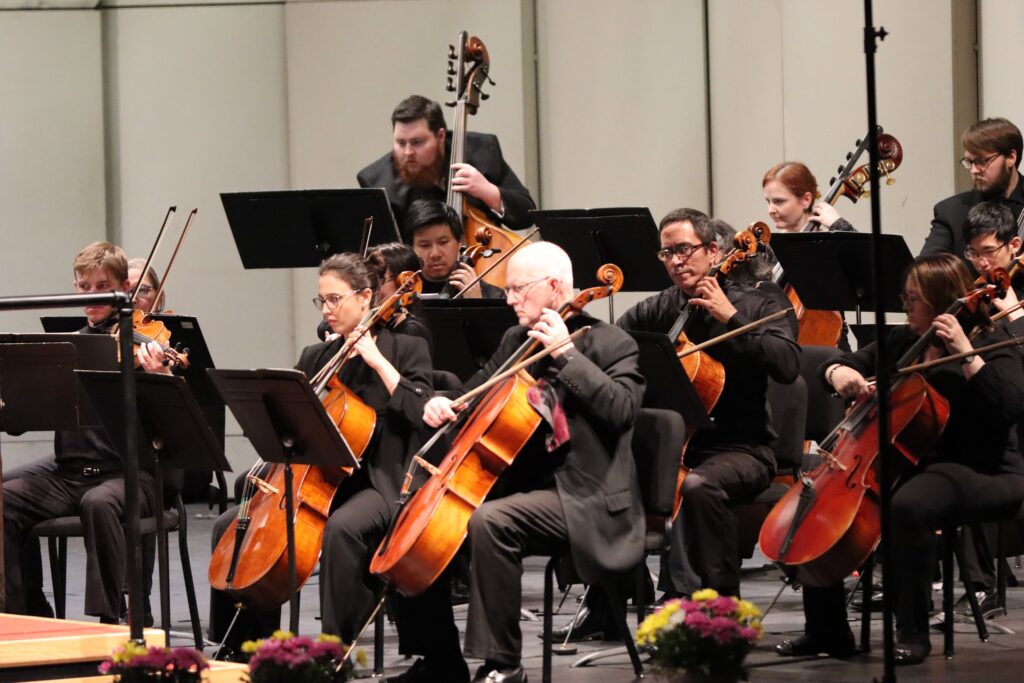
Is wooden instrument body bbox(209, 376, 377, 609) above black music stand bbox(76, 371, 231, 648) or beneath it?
beneath

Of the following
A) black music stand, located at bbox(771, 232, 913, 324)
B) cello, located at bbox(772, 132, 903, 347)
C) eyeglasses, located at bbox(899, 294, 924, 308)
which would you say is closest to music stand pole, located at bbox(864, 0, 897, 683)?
eyeglasses, located at bbox(899, 294, 924, 308)

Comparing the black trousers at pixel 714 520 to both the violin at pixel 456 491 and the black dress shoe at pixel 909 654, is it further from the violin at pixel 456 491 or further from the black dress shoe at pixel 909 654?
the violin at pixel 456 491

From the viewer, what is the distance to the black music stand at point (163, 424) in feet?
13.2

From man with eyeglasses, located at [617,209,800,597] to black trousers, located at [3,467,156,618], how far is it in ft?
5.24

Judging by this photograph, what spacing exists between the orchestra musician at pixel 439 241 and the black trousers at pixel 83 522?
1.13 metres

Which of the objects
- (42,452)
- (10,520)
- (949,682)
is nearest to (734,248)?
(949,682)

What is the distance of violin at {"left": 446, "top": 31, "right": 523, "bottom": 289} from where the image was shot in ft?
18.3

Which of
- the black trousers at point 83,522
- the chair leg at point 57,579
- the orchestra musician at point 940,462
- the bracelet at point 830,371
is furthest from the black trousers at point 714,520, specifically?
the chair leg at point 57,579

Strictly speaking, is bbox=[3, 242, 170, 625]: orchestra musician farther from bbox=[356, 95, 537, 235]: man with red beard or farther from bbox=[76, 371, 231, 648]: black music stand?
bbox=[356, 95, 537, 235]: man with red beard

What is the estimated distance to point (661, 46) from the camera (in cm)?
778

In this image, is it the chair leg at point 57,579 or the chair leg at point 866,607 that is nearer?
the chair leg at point 866,607

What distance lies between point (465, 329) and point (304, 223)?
67 cm

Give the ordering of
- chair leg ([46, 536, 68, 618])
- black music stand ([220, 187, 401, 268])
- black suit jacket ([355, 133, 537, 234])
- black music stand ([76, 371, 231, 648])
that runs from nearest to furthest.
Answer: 1. black music stand ([76, 371, 231, 648])
2. chair leg ([46, 536, 68, 618])
3. black music stand ([220, 187, 401, 268])
4. black suit jacket ([355, 133, 537, 234])

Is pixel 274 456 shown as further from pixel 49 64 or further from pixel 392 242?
pixel 49 64
